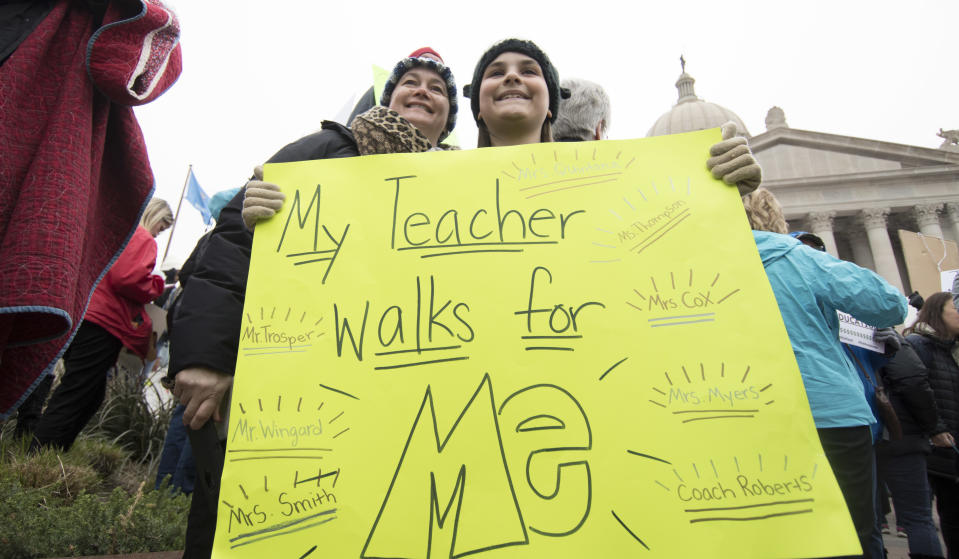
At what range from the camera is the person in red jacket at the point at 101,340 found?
3250 mm

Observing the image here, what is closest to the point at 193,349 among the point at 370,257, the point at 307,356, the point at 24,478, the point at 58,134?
the point at 307,356

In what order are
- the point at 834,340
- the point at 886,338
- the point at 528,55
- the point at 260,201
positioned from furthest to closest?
the point at 886,338 < the point at 528,55 < the point at 834,340 < the point at 260,201

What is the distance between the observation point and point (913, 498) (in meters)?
3.28

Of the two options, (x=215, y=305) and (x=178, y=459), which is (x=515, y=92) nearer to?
(x=215, y=305)

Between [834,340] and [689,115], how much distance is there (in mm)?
42362

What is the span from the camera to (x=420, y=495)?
1.19 metres

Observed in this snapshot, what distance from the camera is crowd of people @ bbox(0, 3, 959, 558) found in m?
1.47

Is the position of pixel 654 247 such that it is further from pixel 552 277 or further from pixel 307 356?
pixel 307 356

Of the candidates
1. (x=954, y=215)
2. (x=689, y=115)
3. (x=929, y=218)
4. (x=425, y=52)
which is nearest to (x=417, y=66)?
(x=425, y=52)

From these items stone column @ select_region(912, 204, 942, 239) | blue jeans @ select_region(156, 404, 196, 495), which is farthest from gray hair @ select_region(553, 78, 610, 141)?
stone column @ select_region(912, 204, 942, 239)

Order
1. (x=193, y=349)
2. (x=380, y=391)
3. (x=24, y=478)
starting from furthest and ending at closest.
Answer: (x=24, y=478)
(x=193, y=349)
(x=380, y=391)

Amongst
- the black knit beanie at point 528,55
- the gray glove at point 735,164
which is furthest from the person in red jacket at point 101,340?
the gray glove at point 735,164

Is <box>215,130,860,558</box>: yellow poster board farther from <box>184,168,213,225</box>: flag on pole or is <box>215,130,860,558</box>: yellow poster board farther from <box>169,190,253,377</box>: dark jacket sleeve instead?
<box>184,168,213,225</box>: flag on pole

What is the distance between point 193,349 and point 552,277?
0.96 m
